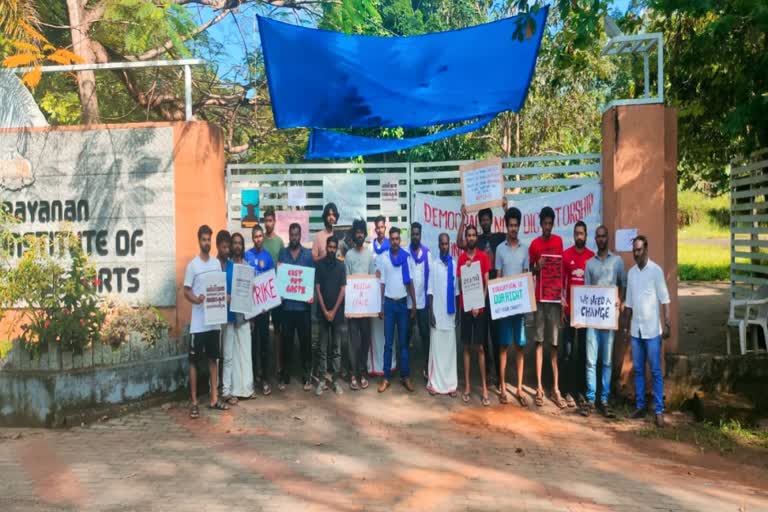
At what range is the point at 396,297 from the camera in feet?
28.8

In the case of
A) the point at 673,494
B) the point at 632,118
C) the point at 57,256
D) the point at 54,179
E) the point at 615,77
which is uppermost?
the point at 615,77

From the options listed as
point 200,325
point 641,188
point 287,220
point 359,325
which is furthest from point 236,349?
point 641,188

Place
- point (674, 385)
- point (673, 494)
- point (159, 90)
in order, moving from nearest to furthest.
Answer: point (673, 494) → point (674, 385) → point (159, 90)

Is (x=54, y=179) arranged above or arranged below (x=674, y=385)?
above

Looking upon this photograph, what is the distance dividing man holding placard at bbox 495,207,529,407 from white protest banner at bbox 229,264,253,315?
285 cm

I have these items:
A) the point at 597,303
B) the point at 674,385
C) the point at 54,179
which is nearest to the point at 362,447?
the point at 597,303

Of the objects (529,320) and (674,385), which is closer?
(674,385)

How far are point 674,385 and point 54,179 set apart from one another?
26.2ft

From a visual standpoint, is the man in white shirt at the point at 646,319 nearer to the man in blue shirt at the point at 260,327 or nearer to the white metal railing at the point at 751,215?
the white metal railing at the point at 751,215

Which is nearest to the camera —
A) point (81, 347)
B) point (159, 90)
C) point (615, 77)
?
point (81, 347)

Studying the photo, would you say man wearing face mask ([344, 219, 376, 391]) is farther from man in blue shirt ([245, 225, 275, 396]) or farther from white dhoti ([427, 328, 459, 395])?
man in blue shirt ([245, 225, 275, 396])

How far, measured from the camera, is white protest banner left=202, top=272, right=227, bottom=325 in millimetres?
7848

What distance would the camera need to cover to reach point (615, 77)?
20.7 metres

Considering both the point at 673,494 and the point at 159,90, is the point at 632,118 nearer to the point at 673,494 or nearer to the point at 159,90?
the point at 673,494
